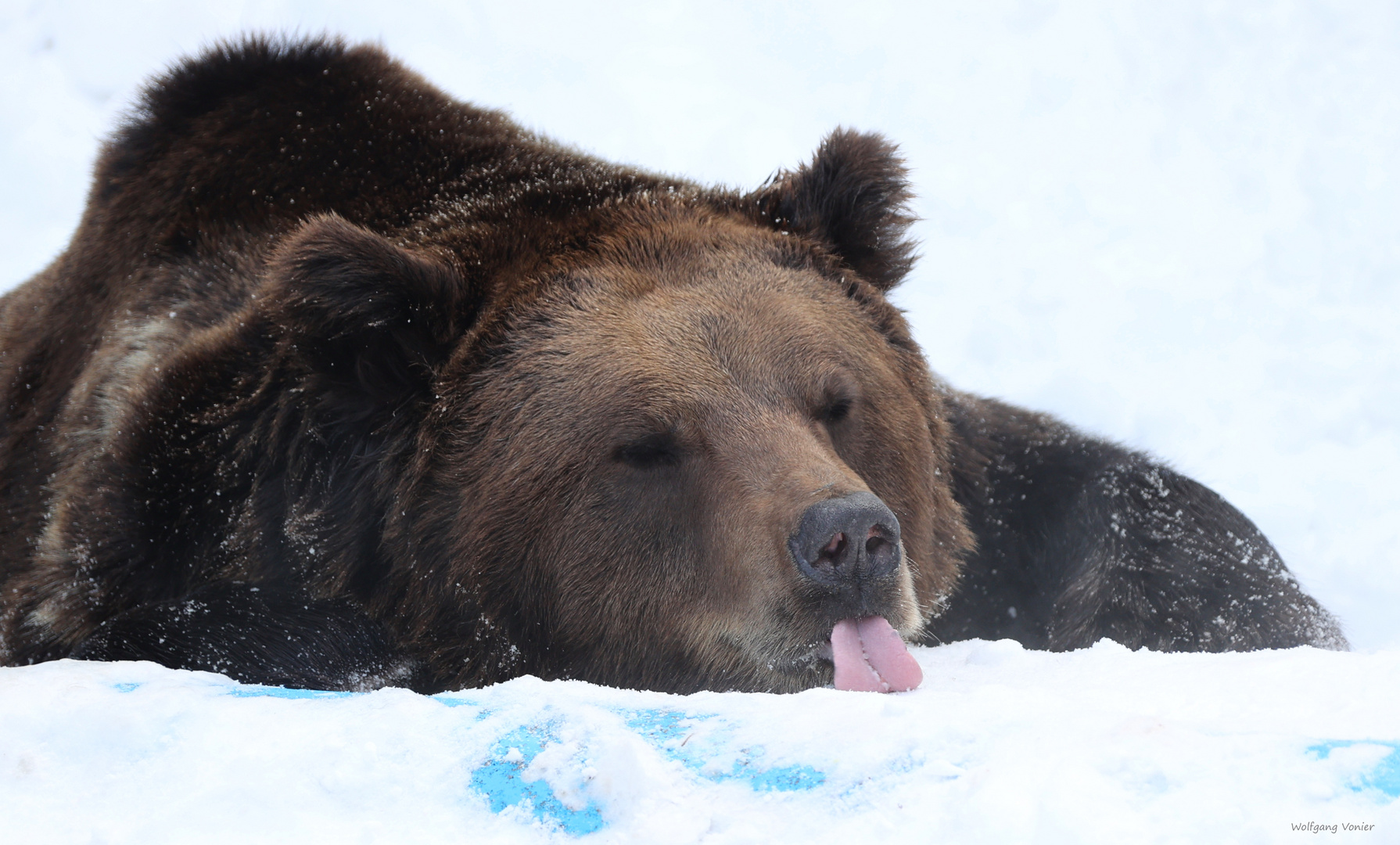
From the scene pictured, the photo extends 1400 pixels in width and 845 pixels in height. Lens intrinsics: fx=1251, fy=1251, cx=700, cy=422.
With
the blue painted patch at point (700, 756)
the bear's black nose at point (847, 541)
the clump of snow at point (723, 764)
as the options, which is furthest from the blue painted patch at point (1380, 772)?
the bear's black nose at point (847, 541)

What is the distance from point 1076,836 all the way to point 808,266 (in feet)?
7.80

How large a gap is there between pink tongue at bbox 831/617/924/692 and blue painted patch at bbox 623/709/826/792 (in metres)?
0.65

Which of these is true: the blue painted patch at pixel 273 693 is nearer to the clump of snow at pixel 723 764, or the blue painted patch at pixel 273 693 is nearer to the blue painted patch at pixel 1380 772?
the clump of snow at pixel 723 764

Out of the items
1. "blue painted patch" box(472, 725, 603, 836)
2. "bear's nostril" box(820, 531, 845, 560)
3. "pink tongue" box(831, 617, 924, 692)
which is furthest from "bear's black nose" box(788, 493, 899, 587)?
"blue painted patch" box(472, 725, 603, 836)

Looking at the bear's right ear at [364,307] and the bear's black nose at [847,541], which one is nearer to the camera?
the bear's black nose at [847,541]

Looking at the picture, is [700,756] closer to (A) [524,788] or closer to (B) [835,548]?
(A) [524,788]

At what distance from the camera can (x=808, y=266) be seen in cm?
353

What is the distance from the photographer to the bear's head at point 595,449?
2.81 metres

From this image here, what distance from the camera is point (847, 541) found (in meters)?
2.56

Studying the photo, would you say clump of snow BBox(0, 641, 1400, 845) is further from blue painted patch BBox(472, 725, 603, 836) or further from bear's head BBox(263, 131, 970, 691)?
bear's head BBox(263, 131, 970, 691)

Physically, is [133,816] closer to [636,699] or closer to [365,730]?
[365,730]

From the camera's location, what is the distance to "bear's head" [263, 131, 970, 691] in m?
2.81

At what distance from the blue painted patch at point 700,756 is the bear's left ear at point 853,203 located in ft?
6.66

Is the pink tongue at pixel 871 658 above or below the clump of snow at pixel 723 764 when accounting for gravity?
above
